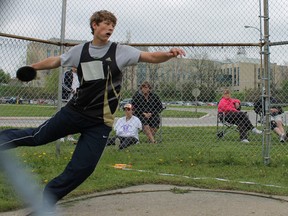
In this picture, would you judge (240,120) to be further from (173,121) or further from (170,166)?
(170,166)

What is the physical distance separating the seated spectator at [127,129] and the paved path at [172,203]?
137 inches

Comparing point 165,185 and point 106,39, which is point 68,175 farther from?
point 165,185

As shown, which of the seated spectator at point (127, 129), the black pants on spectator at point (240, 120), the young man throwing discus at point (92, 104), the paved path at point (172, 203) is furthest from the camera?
the black pants on spectator at point (240, 120)

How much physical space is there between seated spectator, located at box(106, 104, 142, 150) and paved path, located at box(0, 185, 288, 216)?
11.5 feet

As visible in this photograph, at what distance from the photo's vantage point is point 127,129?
9336mm

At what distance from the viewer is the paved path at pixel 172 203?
4.48 meters

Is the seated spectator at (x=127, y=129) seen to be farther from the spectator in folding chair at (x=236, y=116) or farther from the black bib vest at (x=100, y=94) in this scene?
the black bib vest at (x=100, y=94)

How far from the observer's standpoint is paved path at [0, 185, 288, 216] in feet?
14.7

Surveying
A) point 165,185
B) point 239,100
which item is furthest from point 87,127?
point 239,100

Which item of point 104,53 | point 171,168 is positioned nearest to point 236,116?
point 171,168

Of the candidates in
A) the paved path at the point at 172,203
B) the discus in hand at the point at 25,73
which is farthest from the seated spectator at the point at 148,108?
the discus in hand at the point at 25,73

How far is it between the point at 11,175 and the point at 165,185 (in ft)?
11.1

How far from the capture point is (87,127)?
4043mm

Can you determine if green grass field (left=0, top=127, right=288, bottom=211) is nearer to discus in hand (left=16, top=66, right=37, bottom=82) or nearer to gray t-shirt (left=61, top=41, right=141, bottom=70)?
discus in hand (left=16, top=66, right=37, bottom=82)
